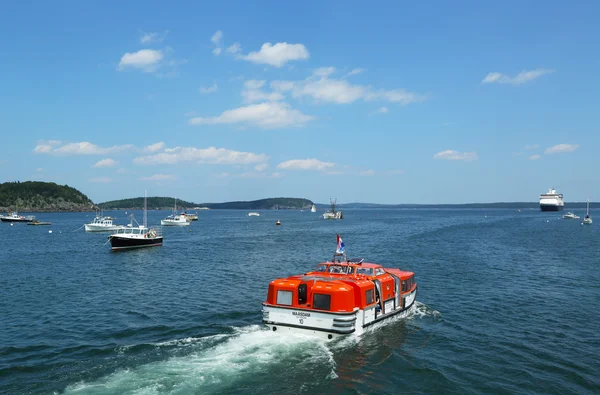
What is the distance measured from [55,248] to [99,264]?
83.0ft

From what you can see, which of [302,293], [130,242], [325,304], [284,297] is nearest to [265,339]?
[284,297]

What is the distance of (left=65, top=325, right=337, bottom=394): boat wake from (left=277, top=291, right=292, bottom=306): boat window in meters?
1.61

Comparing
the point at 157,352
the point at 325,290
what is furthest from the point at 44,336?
the point at 325,290

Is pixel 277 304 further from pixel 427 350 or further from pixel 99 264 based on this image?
pixel 99 264

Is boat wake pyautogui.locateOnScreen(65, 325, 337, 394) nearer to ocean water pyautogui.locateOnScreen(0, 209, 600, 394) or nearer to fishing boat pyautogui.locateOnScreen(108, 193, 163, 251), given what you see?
ocean water pyautogui.locateOnScreen(0, 209, 600, 394)

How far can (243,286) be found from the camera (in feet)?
125

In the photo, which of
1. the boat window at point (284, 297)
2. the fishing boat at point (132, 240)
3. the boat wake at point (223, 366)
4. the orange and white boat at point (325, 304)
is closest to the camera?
the boat wake at point (223, 366)

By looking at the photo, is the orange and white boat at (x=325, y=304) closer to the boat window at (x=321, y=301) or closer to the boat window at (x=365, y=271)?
the boat window at (x=321, y=301)


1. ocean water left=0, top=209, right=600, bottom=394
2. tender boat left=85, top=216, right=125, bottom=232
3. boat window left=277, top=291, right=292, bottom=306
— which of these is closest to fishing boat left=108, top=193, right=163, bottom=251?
ocean water left=0, top=209, right=600, bottom=394

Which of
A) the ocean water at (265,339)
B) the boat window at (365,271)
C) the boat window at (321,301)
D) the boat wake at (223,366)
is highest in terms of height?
the boat window at (365,271)

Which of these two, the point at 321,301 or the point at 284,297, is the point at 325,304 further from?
the point at 284,297

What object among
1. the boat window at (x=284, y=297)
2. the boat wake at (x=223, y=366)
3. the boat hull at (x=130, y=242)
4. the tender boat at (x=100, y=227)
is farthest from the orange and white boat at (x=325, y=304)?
the tender boat at (x=100, y=227)

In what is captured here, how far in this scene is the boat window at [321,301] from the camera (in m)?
21.0

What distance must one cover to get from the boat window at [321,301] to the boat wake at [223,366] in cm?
161
